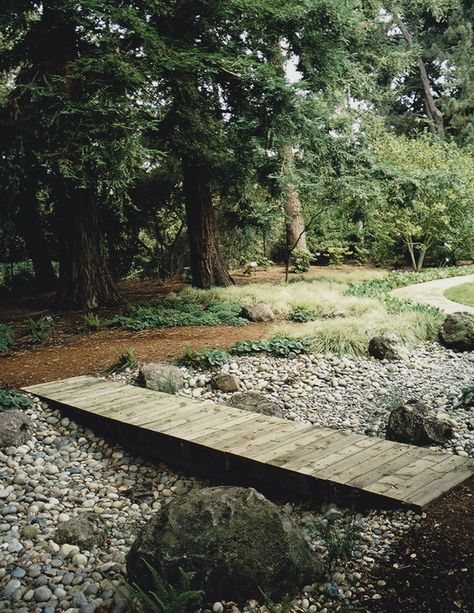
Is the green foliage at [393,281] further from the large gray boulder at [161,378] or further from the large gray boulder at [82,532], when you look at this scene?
the large gray boulder at [82,532]

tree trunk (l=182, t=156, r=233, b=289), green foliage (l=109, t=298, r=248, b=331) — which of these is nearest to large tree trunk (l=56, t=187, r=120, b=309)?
green foliage (l=109, t=298, r=248, b=331)

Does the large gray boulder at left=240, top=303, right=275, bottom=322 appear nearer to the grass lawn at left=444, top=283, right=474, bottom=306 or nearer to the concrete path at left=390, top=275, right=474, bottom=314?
Answer: the concrete path at left=390, top=275, right=474, bottom=314

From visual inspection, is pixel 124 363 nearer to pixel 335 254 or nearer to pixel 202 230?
pixel 202 230

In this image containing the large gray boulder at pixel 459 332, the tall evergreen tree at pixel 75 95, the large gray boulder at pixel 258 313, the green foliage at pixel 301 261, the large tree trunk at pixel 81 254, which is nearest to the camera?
the tall evergreen tree at pixel 75 95

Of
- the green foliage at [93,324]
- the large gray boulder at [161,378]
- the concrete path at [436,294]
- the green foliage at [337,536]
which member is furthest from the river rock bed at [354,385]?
the green foliage at [93,324]

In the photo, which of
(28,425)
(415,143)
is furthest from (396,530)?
(415,143)

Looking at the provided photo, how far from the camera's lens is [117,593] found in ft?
8.48

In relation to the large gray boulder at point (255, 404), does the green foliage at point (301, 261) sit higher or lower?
higher

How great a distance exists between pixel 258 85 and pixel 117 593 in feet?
26.2

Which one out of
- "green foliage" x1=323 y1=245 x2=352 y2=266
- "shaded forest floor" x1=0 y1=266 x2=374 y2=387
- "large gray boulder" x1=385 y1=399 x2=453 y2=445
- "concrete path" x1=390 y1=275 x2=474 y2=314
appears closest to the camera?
"large gray boulder" x1=385 y1=399 x2=453 y2=445

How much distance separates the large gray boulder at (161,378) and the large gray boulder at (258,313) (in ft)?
9.62

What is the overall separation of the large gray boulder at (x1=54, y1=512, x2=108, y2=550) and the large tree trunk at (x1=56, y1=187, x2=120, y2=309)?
6.37 meters

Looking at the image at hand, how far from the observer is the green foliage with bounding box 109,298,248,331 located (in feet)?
27.1

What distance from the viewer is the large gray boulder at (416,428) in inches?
156
